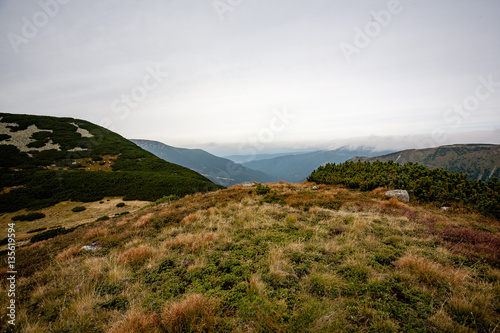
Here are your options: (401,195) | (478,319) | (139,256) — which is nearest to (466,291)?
(478,319)

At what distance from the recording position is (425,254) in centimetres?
542

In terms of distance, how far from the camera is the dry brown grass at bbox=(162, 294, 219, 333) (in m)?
3.19

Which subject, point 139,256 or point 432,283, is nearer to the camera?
point 432,283

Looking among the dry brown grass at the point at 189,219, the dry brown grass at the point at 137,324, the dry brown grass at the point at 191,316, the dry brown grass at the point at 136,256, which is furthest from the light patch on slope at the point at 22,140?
the dry brown grass at the point at 191,316

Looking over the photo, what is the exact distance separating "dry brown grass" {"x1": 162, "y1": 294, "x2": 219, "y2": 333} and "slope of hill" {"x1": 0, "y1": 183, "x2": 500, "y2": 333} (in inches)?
0.8

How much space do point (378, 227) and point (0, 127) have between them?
8363cm

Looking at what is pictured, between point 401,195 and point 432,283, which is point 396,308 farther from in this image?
point 401,195

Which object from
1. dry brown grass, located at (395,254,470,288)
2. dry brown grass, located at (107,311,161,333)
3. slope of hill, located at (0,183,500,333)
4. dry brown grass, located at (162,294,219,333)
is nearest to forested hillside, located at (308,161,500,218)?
slope of hill, located at (0,183,500,333)

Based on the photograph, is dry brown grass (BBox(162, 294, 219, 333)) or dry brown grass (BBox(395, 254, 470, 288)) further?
dry brown grass (BBox(395, 254, 470, 288))

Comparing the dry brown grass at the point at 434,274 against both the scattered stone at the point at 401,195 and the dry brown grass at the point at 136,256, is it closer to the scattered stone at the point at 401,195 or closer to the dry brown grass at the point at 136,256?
the dry brown grass at the point at 136,256

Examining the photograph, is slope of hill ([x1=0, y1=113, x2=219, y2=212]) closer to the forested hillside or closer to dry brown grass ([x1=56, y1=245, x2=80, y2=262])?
dry brown grass ([x1=56, y1=245, x2=80, y2=262])

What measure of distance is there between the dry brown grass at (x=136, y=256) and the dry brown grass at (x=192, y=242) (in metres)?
0.70

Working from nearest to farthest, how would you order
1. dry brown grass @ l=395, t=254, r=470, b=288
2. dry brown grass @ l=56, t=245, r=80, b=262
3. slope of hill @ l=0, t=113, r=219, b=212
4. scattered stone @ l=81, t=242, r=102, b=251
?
dry brown grass @ l=395, t=254, r=470, b=288 < dry brown grass @ l=56, t=245, r=80, b=262 < scattered stone @ l=81, t=242, r=102, b=251 < slope of hill @ l=0, t=113, r=219, b=212

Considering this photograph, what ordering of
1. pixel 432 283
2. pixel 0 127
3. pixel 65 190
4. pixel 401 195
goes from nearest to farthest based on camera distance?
pixel 432 283
pixel 401 195
pixel 65 190
pixel 0 127
